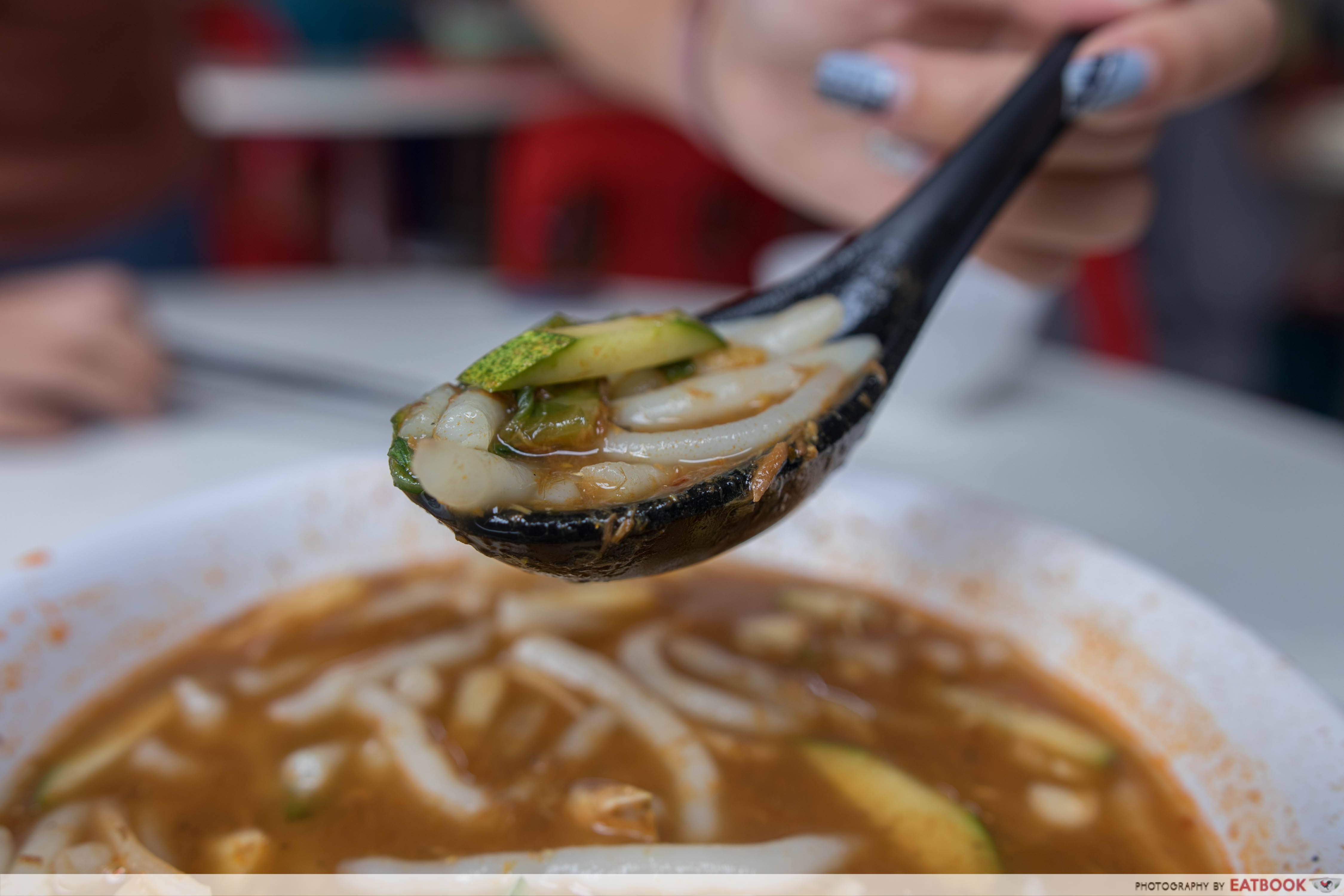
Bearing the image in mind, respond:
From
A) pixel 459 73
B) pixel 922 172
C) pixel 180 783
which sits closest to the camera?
pixel 180 783

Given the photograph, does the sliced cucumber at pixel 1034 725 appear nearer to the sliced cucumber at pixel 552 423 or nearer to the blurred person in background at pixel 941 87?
the sliced cucumber at pixel 552 423

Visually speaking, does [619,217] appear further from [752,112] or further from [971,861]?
[971,861]

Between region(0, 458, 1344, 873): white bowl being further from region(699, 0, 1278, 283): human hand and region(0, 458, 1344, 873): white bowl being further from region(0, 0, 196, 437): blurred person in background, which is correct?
region(0, 0, 196, 437): blurred person in background

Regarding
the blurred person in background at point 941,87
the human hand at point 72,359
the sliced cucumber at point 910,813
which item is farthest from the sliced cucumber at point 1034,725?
the human hand at point 72,359

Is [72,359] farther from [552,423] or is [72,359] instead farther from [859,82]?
[859,82]

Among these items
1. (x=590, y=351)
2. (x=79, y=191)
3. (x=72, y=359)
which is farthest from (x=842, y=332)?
(x=79, y=191)

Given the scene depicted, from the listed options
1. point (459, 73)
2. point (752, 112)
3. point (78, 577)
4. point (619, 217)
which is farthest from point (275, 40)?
point (78, 577)
